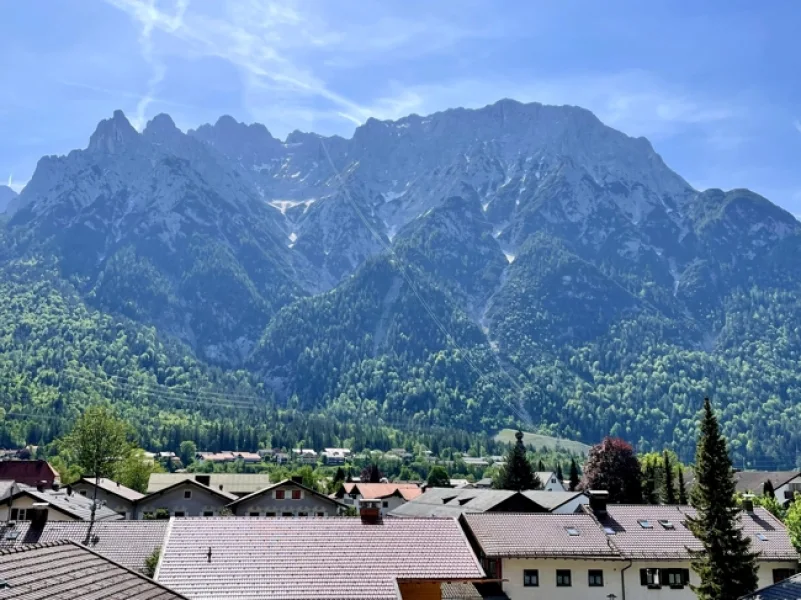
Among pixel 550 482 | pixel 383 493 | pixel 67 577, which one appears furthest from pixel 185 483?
pixel 67 577

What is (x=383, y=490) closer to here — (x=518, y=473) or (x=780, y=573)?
(x=518, y=473)

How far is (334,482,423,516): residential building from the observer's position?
4208 inches

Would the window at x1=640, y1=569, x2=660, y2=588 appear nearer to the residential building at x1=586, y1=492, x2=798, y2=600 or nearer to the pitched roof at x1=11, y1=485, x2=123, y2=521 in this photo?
the residential building at x1=586, y1=492, x2=798, y2=600

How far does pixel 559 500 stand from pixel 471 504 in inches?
306

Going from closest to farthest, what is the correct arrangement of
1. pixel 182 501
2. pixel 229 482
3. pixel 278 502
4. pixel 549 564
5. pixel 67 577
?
pixel 67 577
pixel 549 564
pixel 278 502
pixel 182 501
pixel 229 482

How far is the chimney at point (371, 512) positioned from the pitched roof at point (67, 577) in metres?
18.5

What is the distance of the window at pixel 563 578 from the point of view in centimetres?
4525

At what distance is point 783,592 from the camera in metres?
31.8

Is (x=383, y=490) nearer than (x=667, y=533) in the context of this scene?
Answer: No

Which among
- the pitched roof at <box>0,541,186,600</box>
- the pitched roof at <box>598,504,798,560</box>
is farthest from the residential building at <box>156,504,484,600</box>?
the pitched roof at <box>598,504,798,560</box>

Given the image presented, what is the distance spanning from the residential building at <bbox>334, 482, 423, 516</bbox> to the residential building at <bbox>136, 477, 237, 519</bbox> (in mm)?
26199

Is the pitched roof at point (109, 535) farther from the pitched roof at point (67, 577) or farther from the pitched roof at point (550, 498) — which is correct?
the pitched roof at point (550, 498)

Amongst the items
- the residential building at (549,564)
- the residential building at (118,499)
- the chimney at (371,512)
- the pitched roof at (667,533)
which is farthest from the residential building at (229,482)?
the chimney at (371,512)

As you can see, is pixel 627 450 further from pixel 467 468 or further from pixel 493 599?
pixel 467 468
